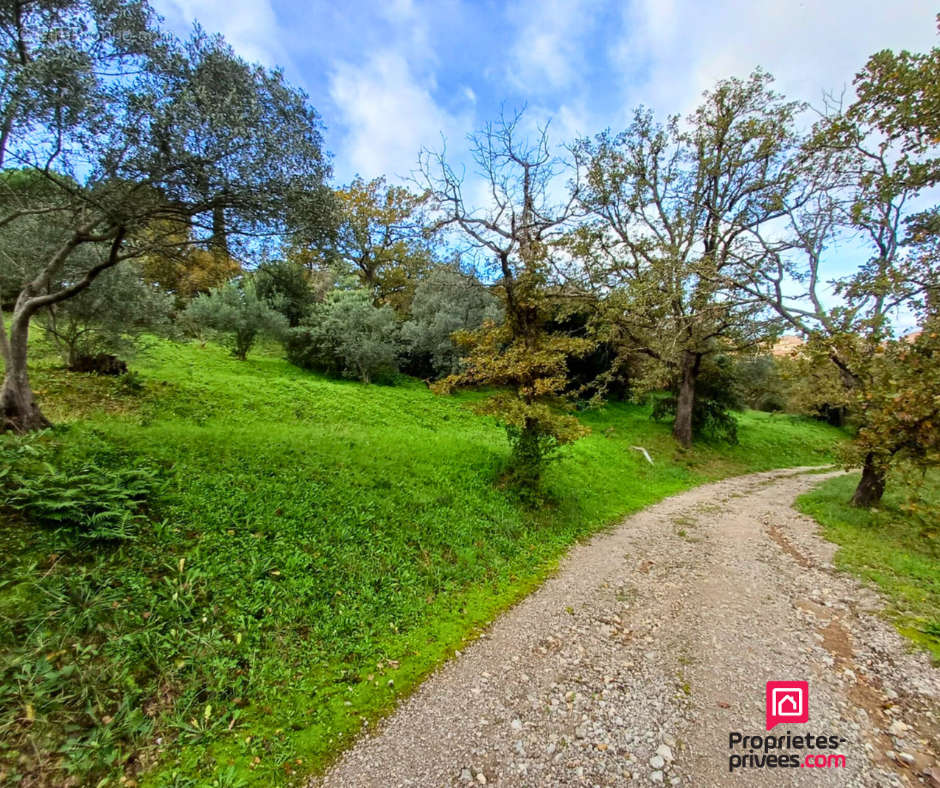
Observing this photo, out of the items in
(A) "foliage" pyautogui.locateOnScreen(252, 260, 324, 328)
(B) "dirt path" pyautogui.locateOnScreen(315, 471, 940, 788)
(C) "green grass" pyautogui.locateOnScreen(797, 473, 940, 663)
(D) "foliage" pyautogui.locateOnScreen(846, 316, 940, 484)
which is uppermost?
(A) "foliage" pyautogui.locateOnScreen(252, 260, 324, 328)

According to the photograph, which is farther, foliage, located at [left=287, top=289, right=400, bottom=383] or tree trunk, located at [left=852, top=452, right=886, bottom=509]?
foliage, located at [left=287, top=289, right=400, bottom=383]

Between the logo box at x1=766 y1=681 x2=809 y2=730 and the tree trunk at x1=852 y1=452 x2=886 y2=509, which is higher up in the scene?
the tree trunk at x1=852 y1=452 x2=886 y2=509

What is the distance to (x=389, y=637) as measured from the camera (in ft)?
14.6

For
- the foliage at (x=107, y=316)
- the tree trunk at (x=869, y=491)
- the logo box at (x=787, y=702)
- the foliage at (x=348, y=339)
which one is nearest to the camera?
the logo box at (x=787, y=702)

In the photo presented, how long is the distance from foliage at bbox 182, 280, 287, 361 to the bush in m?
13.4

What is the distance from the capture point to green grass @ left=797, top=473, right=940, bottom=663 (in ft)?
15.9

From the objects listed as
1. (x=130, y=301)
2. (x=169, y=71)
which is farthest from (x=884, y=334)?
(x=130, y=301)

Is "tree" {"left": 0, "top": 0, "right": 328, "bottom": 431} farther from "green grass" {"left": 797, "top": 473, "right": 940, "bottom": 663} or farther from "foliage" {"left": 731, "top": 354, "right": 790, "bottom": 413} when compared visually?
"foliage" {"left": 731, "top": 354, "right": 790, "bottom": 413}

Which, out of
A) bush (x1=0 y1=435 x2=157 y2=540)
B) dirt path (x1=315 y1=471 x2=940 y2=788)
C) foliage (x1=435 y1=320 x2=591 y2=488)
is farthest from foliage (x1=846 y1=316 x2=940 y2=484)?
bush (x1=0 y1=435 x2=157 y2=540)

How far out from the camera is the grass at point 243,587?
3010 millimetres

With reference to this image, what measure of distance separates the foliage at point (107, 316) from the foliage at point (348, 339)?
7.23m

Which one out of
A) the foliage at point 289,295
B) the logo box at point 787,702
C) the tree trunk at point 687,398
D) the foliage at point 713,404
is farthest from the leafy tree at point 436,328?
the logo box at point 787,702

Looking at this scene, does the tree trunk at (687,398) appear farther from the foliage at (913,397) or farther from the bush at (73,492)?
the bush at (73,492)

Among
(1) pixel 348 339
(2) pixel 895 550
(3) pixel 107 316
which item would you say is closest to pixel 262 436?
(3) pixel 107 316
